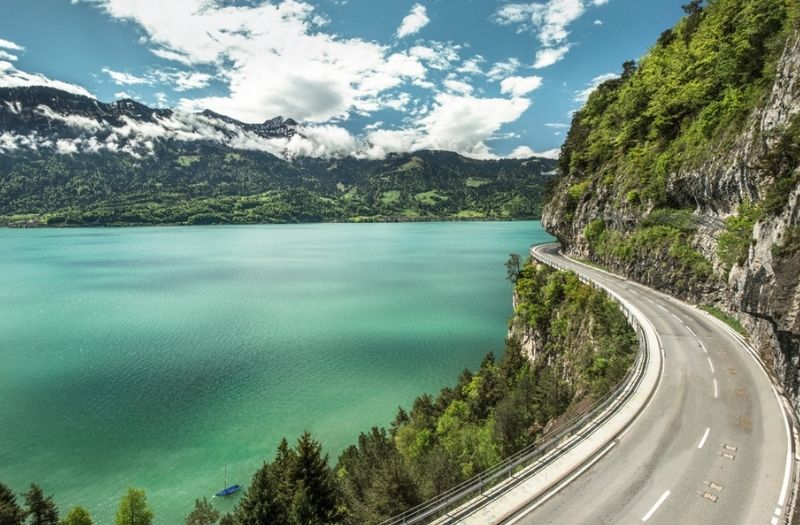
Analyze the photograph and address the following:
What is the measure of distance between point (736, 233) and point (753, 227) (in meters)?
7.90

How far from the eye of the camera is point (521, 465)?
19.7 metres

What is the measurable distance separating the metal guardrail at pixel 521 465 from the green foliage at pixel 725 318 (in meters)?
11.1

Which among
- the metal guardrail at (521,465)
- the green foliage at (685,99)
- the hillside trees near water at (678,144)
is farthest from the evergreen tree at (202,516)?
the green foliage at (685,99)

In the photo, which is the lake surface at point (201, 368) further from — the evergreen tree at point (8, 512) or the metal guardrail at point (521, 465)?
the metal guardrail at point (521, 465)

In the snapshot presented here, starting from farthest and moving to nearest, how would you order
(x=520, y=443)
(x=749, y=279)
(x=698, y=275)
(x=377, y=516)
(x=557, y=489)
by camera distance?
(x=698, y=275)
(x=520, y=443)
(x=749, y=279)
(x=377, y=516)
(x=557, y=489)

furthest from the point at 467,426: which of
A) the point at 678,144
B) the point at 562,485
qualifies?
the point at 678,144

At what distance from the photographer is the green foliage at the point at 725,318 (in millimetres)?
33375

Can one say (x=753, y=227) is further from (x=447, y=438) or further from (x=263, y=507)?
(x=263, y=507)

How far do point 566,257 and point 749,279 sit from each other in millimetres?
52828

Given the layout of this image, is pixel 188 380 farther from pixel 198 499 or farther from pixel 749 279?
pixel 749 279

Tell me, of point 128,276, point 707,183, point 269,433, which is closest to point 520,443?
point 269,433

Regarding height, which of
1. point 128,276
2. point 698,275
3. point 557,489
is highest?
point 698,275

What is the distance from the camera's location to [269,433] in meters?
39.5

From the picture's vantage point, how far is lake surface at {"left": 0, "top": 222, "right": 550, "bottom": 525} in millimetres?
34875
